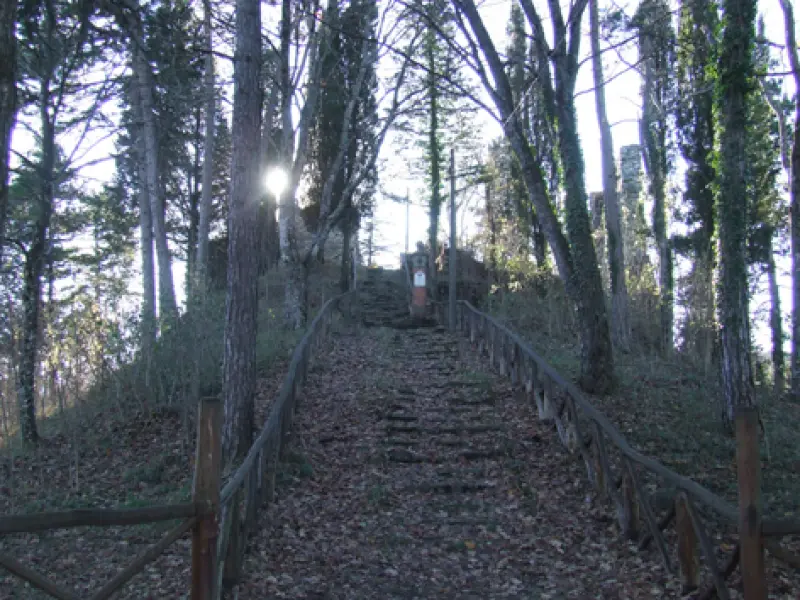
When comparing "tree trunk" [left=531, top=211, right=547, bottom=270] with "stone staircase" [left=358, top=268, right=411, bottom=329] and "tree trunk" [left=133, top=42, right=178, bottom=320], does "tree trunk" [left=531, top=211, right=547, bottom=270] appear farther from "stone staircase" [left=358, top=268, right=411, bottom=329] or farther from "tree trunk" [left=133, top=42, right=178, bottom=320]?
"tree trunk" [left=133, top=42, right=178, bottom=320]

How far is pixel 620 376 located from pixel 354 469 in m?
5.19

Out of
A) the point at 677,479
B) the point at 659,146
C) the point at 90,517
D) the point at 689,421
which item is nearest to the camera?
the point at 90,517

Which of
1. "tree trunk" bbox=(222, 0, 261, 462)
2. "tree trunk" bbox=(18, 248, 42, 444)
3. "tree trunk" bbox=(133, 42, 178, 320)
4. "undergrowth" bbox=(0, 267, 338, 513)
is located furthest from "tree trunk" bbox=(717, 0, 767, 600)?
"tree trunk" bbox=(18, 248, 42, 444)

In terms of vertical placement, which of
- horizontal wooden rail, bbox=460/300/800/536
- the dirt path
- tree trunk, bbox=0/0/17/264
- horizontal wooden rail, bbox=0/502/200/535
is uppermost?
tree trunk, bbox=0/0/17/264

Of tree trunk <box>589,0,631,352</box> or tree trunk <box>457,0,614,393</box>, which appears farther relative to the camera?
tree trunk <box>589,0,631,352</box>

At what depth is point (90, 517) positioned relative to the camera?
131 inches

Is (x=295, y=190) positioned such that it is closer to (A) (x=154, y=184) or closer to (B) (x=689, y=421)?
(A) (x=154, y=184)

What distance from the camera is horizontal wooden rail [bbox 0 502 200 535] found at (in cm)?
302

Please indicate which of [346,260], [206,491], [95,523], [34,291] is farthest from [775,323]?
[95,523]

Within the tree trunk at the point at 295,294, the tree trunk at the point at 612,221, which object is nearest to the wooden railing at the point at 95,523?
the tree trunk at the point at 612,221

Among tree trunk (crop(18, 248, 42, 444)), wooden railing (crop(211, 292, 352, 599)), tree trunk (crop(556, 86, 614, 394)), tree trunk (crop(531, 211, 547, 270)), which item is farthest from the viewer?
tree trunk (crop(531, 211, 547, 270))

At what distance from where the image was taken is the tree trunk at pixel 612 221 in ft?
51.7

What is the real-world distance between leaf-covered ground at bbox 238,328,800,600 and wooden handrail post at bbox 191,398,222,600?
1.70m

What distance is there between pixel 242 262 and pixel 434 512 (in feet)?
11.7
